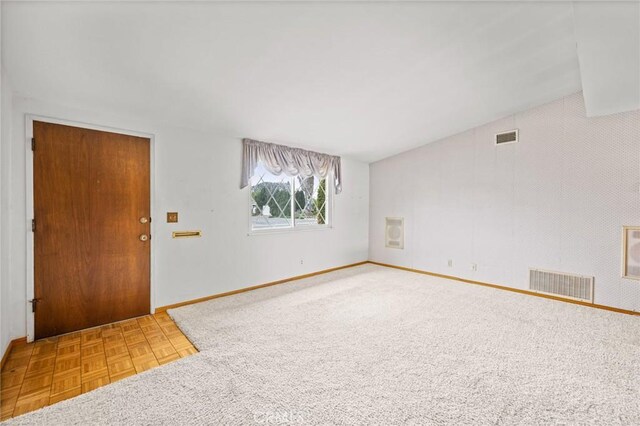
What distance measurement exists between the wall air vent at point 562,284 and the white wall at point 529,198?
0.08 metres

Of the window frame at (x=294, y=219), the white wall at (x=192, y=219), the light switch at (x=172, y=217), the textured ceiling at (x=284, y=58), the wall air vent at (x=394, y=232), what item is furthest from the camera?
the wall air vent at (x=394, y=232)

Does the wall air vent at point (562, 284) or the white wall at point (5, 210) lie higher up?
the white wall at point (5, 210)

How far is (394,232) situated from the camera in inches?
213

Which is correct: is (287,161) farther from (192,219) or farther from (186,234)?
(186,234)

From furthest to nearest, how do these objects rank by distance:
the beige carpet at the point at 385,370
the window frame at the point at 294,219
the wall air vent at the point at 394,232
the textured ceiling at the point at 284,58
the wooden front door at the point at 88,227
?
the wall air vent at the point at 394,232, the window frame at the point at 294,219, the wooden front door at the point at 88,227, the textured ceiling at the point at 284,58, the beige carpet at the point at 385,370

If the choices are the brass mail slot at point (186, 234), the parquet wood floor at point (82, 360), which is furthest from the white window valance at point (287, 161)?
the parquet wood floor at point (82, 360)

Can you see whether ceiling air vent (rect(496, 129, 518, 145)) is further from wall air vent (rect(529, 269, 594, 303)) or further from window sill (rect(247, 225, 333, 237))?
window sill (rect(247, 225, 333, 237))

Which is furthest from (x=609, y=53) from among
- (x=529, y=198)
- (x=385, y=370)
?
(x=385, y=370)

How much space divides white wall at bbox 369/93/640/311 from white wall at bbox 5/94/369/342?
7.81ft

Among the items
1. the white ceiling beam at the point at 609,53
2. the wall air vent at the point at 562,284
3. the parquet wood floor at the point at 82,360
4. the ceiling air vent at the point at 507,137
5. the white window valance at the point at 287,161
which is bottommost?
the parquet wood floor at the point at 82,360

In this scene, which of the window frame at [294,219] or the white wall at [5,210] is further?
the window frame at [294,219]

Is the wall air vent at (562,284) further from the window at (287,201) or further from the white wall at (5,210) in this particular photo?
the white wall at (5,210)

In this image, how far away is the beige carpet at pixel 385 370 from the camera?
5.31 feet

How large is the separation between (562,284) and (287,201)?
393cm
